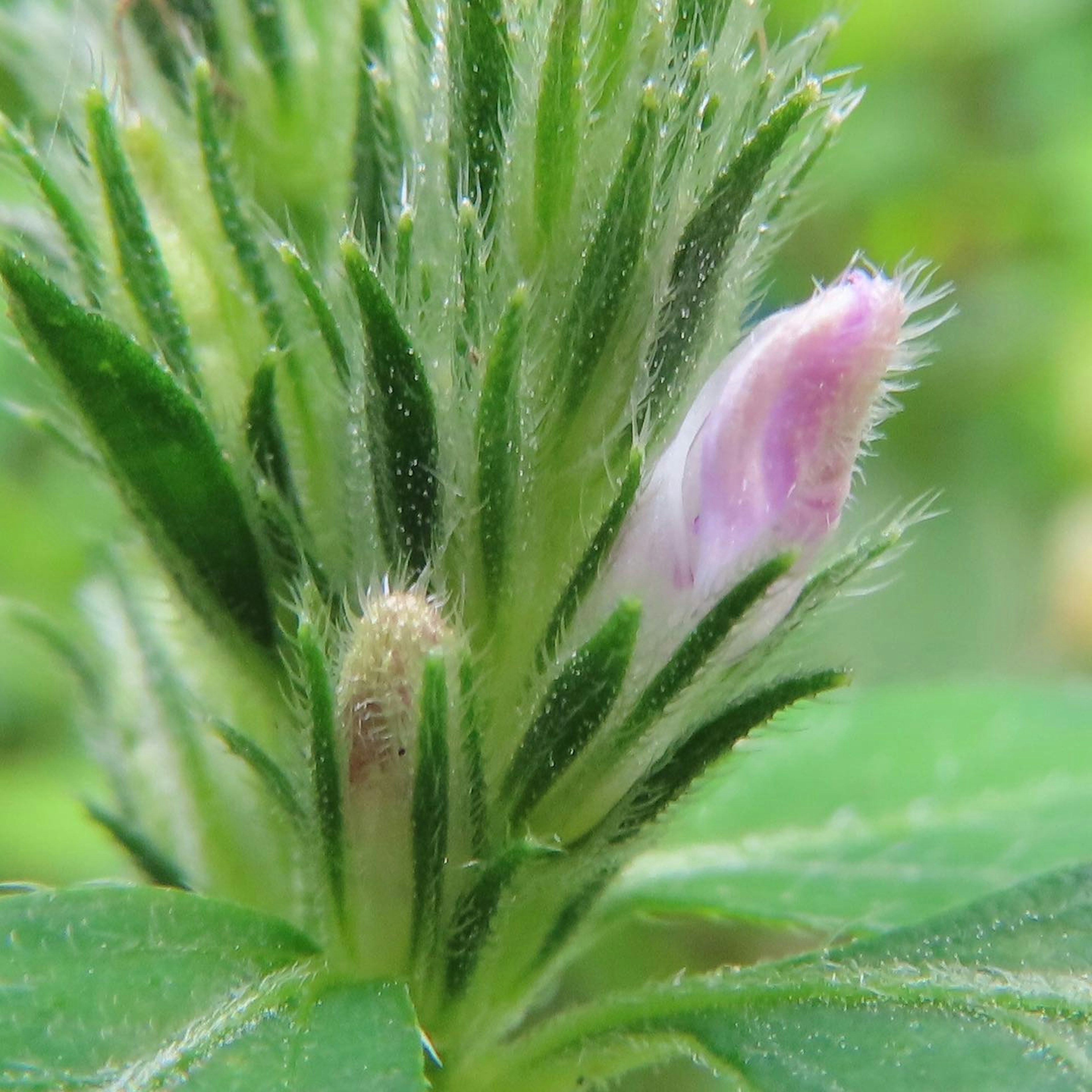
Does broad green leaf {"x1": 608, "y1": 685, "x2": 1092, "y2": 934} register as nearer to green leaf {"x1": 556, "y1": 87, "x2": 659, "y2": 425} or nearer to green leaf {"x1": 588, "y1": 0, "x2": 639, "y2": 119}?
green leaf {"x1": 556, "y1": 87, "x2": 659, "y2": 425}

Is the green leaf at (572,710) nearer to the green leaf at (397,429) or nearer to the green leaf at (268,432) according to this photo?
the green leaf at (397,429)

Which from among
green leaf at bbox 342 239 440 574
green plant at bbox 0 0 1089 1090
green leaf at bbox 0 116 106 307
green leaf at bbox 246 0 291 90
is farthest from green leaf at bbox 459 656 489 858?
green leaf at bbox 246 0 291 90

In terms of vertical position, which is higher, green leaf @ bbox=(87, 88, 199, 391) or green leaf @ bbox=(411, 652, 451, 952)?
green leaf @ bbox=(87, 88, 199, 391)

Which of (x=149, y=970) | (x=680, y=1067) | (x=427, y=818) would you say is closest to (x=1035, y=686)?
(x=680, y=1067)

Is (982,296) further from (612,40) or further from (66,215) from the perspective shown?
(66,215)

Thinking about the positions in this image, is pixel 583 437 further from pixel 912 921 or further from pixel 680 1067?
pixel 680 1067

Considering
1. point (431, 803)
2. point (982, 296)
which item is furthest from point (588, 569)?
point (982, 296)
